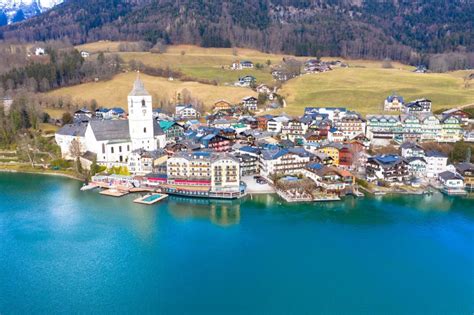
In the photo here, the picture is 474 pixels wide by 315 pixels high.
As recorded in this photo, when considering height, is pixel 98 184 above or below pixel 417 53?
below

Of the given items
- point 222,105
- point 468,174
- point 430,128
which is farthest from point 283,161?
point 222,105

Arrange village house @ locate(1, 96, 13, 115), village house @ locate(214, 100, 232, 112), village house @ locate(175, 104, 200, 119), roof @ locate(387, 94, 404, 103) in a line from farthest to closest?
village house @ locate(214, 100, 232, 112) < village house @ locate(175, 104, 200, 119) < roof @ locate(387, 94, 404, 103) < village house @ locate(1, 96, 13, 115)

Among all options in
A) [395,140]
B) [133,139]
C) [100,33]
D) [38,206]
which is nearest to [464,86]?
[395,140]

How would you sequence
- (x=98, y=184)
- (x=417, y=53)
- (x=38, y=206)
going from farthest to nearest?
(x=417, y=53) → (x=98, y=184) → (x=38, y=206)

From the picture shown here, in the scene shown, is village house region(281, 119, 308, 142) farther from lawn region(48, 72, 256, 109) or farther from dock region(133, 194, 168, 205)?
dock region(133, 194, 168, 205)

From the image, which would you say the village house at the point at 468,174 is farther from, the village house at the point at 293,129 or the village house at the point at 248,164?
the village house at the point at 248,164

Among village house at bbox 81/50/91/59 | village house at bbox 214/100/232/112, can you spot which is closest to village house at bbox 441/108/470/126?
village house at bbox 214/100/232/112

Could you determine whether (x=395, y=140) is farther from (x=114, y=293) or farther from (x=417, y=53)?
(x=417, y=53)

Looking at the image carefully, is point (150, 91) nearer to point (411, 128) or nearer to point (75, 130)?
point (75, 130)
